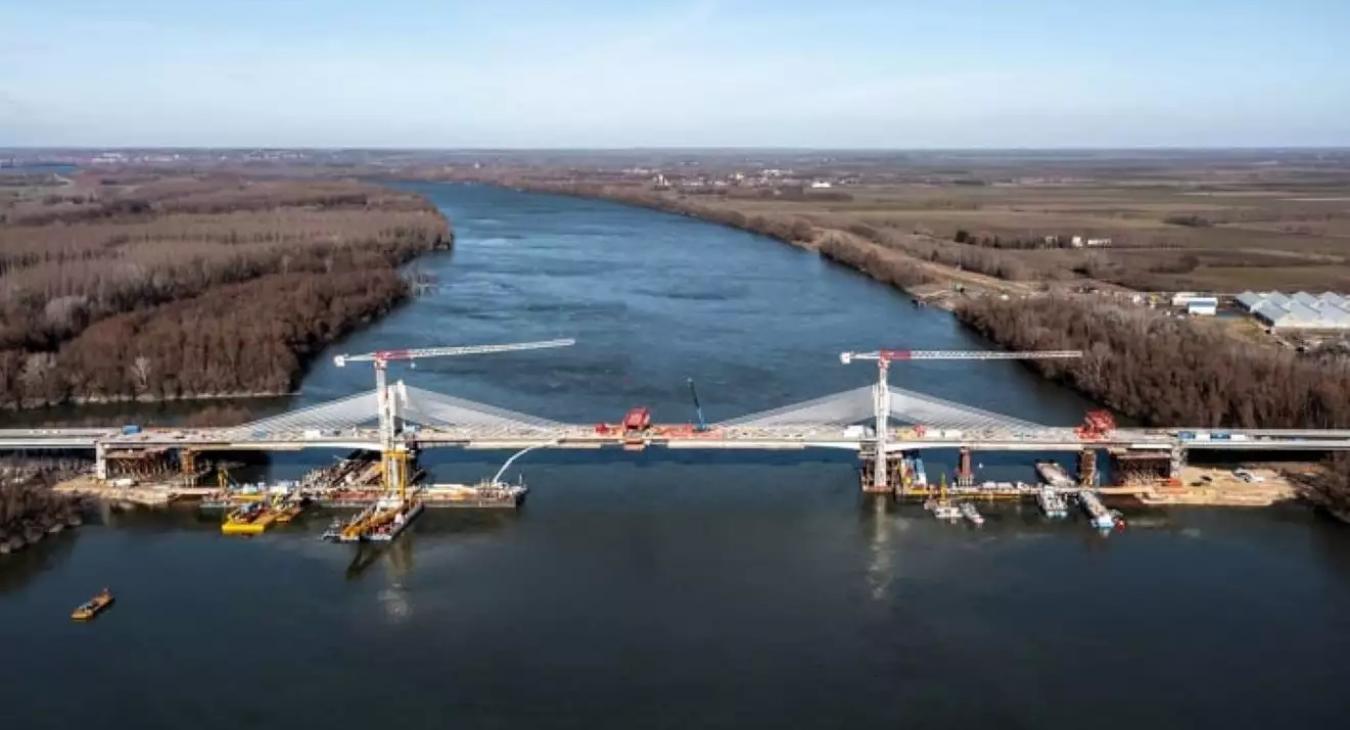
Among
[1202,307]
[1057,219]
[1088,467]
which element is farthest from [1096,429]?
[1057,219]

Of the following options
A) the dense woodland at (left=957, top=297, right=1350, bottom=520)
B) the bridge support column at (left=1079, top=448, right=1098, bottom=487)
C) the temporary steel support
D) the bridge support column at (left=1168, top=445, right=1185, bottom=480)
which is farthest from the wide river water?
the dense woodland at (left=957, top=297, right=1350, bottom=520)

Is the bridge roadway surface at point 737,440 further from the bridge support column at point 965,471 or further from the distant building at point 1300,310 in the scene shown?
the distant building at point 1300,310

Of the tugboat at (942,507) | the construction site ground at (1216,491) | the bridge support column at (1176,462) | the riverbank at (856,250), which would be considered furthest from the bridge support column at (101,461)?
the riverbank at (856,250)

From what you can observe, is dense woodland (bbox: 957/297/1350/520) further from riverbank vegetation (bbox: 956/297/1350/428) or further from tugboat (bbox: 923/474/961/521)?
tugboat (bbox: 923/474/961/521)

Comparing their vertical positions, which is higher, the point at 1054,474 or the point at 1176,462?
the point at 1176,462

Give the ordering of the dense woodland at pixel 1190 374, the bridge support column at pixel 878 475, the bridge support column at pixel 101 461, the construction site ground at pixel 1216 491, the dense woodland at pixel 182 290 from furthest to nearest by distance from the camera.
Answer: the dense woodland at pixel 182 290
the dense woodland at pixel 1190 374
the bridge support column at pixel 101 461
the bridge support column at pixel 878 475
the construction site ground at pixel 1216 491

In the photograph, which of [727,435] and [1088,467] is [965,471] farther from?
[727,435]
